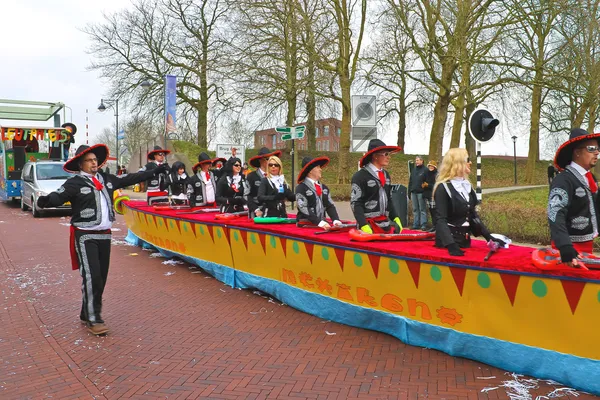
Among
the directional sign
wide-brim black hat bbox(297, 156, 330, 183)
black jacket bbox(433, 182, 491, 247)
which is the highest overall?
the directional sign

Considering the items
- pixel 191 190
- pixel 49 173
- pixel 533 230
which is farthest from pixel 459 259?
pixel 49 173

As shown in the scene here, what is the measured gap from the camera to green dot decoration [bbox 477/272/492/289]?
4395mm

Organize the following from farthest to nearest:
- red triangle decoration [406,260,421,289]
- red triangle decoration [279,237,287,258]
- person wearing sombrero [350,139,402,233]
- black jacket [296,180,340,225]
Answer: black jacket [296,180,340,225] → red triangle decoration [279,237,287,258] → person wearing sombrero [350,139,402,233] → red triangle decoration [406,260,421,289]

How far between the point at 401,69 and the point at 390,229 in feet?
44.5

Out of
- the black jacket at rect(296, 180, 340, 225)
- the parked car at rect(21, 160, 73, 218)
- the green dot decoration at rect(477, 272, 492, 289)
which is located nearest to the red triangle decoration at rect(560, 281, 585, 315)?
the green dot decoration at rect(477, 272, 492, 289)

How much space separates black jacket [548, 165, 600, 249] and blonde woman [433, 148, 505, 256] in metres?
0.77

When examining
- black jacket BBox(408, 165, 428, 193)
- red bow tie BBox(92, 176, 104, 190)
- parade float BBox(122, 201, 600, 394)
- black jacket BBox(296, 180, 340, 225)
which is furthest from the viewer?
black jacket BBox(408, 165, 428, 193)

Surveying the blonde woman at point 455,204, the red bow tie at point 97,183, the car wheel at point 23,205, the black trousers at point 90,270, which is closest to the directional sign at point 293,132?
the red bow tie at point 97,183

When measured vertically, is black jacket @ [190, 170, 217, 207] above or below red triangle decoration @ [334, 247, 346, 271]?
above

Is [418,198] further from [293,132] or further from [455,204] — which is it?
[455,204]

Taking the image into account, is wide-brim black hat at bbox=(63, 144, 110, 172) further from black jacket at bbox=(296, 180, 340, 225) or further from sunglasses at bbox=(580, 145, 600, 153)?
sunglasses at bbox=(580, 145, 600, 153)

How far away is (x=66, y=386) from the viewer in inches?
170

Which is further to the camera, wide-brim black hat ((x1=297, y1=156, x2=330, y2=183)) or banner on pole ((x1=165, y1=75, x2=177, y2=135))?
banner on pole ((x1=165, y1=75, x2=177, y2=135))

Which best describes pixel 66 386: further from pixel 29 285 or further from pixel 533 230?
pixel 533 230
